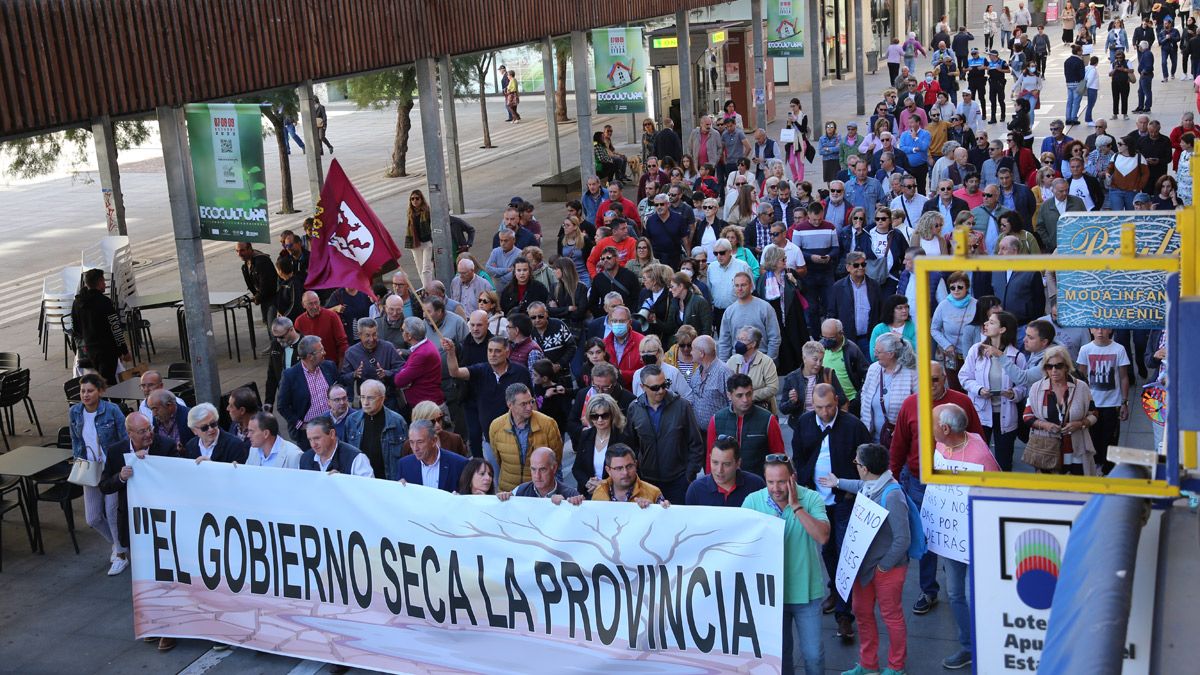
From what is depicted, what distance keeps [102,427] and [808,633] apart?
6.05 metres

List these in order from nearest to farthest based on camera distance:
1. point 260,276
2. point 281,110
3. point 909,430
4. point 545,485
Result: 1. point 545,485
2. point 909,430
3. point 260,276
4. point 281,110

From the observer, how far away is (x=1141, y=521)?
3.76 meters

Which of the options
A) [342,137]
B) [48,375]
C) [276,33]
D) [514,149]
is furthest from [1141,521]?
[342,137]

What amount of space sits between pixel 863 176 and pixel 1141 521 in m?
13.9

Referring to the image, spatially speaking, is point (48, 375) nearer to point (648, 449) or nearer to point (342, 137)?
point (648, 449)

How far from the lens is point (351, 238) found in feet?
41.2

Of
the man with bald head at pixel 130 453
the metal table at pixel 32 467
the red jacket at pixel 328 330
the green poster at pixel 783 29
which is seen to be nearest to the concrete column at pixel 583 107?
the red jacket at pixel 328 330

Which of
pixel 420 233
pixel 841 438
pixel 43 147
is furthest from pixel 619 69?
pixel 841 438

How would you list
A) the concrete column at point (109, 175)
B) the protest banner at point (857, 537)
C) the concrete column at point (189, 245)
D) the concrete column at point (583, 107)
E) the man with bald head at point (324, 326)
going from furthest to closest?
the concrete column at point (583, 107), the concrete column at point (109, 175), the man with bald head at point (324, 326), the concrete column at point (189, 245), the protest banner at point (857, 537)

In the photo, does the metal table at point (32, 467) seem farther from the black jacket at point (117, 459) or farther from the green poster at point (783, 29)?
the green poster at point (783, 29)

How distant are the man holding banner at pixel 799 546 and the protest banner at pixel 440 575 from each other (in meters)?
0.08

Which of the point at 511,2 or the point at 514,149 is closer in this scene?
the point at 511,2

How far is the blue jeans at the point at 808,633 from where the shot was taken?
7562 mm

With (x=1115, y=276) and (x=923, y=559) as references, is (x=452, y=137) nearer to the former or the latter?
(x=923, y=559)
